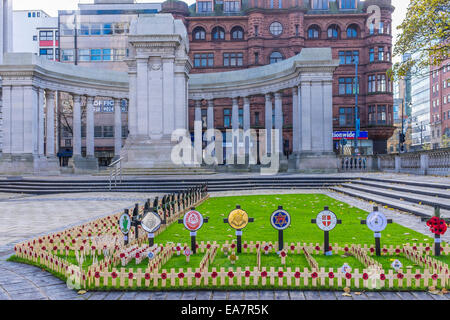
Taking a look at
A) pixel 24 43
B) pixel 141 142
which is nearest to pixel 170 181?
pixel 141 142

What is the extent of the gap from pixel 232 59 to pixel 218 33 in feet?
16.7

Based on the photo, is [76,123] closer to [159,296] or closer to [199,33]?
[199,33]

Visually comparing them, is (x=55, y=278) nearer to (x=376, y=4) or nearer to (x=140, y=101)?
(x=140, y=101)

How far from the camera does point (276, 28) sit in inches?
2478

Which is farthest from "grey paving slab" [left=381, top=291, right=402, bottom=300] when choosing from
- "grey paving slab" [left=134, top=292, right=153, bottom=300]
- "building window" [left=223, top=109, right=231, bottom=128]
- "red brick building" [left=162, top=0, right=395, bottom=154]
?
"building window" [left=223, top=109, right=231, bottom=128]

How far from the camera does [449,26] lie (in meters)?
17.8

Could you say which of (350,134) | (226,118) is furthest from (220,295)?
(350,134)

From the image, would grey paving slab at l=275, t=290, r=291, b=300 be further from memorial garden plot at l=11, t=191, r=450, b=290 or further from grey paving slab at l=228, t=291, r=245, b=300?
grey paving slab at l=228, t=291, r=245, b=300

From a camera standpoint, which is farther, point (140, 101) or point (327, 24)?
point (327, 24)

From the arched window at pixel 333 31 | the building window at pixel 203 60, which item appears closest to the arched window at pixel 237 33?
the building window at pixel 203 60

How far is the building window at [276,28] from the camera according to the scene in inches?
2474

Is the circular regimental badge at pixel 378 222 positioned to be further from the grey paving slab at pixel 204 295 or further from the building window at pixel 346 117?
the building window at pixel 346 117

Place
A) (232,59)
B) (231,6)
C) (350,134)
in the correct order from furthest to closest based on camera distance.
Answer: (231,6) < (232,59) < (350,134)
